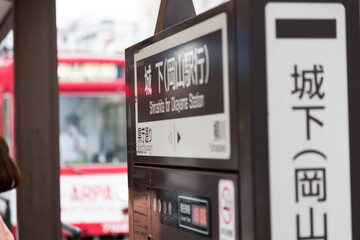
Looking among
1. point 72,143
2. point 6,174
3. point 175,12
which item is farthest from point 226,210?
point 72,143

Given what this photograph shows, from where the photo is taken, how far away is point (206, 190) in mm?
1664

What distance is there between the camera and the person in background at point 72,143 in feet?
28.6

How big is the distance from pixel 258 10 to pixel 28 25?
1592 millimetres

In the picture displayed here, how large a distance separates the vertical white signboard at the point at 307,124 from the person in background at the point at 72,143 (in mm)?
7391

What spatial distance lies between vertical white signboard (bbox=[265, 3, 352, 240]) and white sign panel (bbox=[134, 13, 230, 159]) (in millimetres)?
130

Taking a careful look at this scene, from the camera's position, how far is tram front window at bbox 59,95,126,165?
346 inches

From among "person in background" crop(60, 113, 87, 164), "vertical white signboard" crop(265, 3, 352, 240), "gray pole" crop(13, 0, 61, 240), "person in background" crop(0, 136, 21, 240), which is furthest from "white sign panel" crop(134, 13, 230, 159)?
"person in background" crop(60, 113, 87, 164)

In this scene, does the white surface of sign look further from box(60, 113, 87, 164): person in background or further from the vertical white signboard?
box(60, 113, 87, 164): person in background

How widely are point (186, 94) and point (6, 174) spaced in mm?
1510

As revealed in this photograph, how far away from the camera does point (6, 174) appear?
3.01 m

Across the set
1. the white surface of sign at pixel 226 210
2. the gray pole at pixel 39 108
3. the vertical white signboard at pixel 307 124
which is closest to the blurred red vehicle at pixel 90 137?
the gray pole at pixel 39 108

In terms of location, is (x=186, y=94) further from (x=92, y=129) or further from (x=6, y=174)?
(x=92, y=129)

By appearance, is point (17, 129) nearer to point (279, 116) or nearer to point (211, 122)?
point (211, 122)

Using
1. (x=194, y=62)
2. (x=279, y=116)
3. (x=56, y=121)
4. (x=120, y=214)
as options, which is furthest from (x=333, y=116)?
(x=120, y=214)
